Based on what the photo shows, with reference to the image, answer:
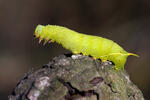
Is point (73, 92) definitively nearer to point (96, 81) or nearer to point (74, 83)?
point (74, 83)

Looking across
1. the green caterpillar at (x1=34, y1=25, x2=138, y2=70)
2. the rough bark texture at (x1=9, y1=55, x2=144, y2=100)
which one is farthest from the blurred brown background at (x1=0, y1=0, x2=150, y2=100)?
the rough bark texture at (x1=9, y1=55, x2=144, y2=100)

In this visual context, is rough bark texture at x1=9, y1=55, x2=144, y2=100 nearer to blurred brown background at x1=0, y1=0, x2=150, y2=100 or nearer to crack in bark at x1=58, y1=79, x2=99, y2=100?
crack in bark at x1=58, y1=79, x2=99, y2=100

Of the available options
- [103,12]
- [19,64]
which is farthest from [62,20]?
[19,64]

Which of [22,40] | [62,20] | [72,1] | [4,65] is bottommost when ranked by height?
[4,65]

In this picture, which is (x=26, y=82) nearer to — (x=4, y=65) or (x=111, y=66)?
(x=111, y=66)

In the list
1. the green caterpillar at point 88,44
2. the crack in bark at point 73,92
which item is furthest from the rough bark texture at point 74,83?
the green caterpillar at point 88,44

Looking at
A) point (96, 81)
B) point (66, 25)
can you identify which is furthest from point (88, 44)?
point (66, 25)
